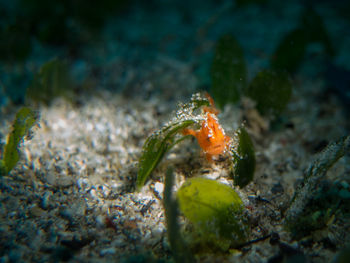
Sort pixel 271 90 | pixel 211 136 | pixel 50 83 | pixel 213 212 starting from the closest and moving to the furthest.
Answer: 1. pixel 213 212
2. pixel 211 136
3. pixel 271 90
4. pixel 50 83

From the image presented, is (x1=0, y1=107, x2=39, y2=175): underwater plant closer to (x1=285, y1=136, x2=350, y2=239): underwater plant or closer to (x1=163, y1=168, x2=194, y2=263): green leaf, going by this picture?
(x1=163, y1=168, x2=194, y2=263): green leaf

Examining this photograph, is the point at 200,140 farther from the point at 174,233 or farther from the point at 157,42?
the point at 157,42

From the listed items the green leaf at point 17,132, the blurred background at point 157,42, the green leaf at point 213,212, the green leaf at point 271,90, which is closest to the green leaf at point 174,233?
the green leaf at point 213,212

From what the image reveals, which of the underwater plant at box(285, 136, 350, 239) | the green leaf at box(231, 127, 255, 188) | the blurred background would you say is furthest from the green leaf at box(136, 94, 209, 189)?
the blurred background

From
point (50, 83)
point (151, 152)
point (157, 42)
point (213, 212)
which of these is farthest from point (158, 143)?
point (157, 42)

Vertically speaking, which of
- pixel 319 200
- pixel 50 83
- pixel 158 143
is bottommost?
pixel 319 200

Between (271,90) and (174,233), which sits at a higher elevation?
(271,90)

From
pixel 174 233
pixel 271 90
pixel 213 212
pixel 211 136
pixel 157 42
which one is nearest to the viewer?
pixel 174 233

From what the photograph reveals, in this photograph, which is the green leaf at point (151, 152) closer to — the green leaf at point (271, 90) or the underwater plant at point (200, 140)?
the underwater plant at point (200, 140)
